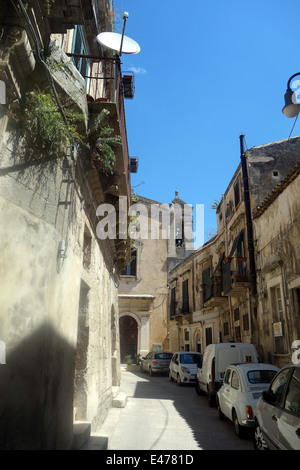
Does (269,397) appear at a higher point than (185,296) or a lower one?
lower

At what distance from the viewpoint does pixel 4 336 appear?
328 centimetres

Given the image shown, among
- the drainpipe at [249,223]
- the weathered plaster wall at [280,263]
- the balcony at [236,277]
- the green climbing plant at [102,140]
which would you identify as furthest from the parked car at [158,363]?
the green climbing plant at [102,140]

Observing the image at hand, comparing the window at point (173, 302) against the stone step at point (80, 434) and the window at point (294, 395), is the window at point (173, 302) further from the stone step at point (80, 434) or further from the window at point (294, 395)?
the window at point (294, 395)

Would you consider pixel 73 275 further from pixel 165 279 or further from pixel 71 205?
pixel 165 279

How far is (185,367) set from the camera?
52.4 feet

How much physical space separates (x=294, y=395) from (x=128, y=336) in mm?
23496

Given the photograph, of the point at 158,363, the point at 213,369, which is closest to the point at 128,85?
the point at 213,369

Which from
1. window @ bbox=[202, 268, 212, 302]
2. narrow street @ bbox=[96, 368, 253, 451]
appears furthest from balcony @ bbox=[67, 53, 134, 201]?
window @ bbox=[202, 268, 212, 302]

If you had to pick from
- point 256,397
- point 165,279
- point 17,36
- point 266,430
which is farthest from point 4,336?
point 165,279

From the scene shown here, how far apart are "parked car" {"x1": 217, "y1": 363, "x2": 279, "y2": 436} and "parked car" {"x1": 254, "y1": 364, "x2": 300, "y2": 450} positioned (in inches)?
60.1

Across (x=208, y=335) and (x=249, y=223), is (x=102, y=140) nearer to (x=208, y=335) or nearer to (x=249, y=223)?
(x=249, y=223)

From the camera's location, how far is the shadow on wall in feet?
10.5

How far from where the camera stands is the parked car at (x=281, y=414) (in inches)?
141

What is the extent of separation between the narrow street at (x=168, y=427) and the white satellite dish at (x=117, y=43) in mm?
6891
